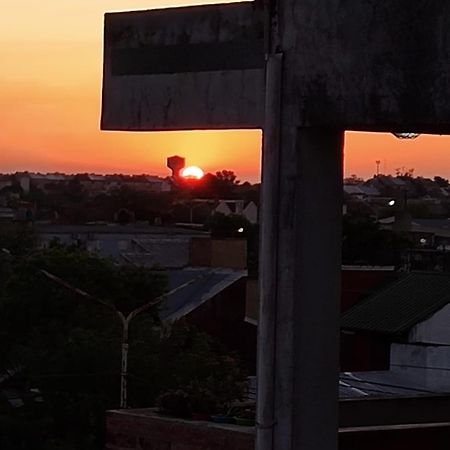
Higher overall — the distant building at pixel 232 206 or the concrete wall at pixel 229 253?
the distant building at pixel 232 206

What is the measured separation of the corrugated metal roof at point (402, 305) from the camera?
2908 cm

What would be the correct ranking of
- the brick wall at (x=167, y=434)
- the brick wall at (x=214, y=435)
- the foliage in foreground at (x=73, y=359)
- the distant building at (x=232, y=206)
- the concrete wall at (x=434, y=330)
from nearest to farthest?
the brick wall at (x=214, y=435)
the brick wall at (x=167, y=434)
the foliage in foreground at (x=73, y=359)
the concrete wall at (x=434, y=330)
the distant building at (x=232, y=206)

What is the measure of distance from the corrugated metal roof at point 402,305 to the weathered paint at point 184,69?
2265 cm

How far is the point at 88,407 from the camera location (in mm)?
24641

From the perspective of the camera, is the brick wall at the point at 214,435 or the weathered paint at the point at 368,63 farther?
the brick wall at the point at 214,435

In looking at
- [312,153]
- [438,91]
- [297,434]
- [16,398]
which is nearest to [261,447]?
[297,434]

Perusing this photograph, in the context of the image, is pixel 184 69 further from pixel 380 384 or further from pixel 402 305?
pixel 402 305

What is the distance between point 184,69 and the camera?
6301mm

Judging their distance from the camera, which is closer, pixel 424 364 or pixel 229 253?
pixel 424 364

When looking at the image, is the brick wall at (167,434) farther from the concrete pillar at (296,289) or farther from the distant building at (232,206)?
the distant building at (232,206)

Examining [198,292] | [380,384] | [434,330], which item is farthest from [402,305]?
[198,292]

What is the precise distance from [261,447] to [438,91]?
173 centimetres

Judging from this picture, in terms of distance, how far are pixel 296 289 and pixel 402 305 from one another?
24.9 metres

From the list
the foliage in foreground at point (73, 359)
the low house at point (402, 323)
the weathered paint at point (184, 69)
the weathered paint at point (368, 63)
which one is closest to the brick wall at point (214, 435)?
the weathered paint at point (184, 69)
